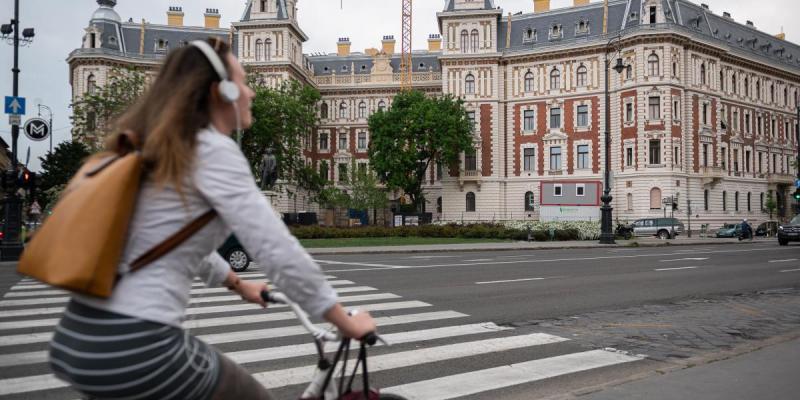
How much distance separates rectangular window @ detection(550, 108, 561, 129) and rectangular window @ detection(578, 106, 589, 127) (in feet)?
5.99

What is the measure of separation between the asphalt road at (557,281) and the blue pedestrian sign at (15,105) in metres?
11.2

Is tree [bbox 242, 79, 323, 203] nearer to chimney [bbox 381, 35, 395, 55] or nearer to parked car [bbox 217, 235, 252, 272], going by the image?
parked car [bbox 217, 235, 252, 272]

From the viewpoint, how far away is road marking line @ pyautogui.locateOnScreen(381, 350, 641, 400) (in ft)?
17.9

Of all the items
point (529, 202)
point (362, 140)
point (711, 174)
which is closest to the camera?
point (711, 174)

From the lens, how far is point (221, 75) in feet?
6.84

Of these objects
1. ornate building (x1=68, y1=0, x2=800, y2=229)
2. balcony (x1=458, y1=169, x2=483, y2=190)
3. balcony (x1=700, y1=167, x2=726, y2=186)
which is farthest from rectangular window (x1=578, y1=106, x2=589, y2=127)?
balcony (x1=700, y1=167, x2=726, y2=186)

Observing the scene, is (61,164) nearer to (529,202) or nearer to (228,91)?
(529,202)

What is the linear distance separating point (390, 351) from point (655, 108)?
5352 cm

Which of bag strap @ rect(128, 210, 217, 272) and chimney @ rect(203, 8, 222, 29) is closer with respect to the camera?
bag strap @ rect(128, 210, 217, 272)

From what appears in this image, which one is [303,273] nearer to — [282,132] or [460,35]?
[282,132]

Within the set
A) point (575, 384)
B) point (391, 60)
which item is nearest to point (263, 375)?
point (575, 384)

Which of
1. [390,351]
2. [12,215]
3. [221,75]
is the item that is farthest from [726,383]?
[12,215]

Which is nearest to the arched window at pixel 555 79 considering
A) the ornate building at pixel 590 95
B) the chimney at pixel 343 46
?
the ornate building at pixel 590 95

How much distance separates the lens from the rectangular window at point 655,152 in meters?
54.7
